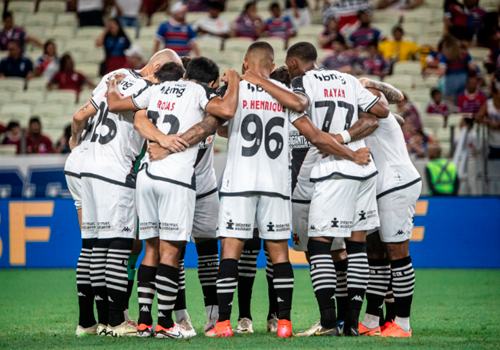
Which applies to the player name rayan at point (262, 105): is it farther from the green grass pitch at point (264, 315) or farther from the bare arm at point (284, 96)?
the green grass pitch at point (264, 315)

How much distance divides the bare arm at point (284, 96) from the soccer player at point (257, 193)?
2.1 inches

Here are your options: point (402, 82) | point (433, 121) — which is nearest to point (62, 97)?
point (402, 82)

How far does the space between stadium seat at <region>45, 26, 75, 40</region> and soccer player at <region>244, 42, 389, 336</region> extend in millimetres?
13220

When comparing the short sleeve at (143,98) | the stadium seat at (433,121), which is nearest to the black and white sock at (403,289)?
the short sleeve at (143,98)

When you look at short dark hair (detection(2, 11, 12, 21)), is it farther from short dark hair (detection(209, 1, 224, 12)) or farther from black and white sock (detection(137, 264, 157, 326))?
black and white sock (detection(137, 264, 157, 326))

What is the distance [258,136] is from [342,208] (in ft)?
2.96

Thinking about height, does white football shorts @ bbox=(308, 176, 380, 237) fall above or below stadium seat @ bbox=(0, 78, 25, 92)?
below

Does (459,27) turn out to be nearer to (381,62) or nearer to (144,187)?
(381,62)

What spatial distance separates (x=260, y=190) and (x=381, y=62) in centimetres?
987

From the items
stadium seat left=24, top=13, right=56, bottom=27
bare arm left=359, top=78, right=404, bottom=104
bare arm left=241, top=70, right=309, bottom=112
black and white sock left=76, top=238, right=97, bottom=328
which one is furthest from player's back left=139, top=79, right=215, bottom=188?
stadium seat left=24, top=13, right=56, bottom=27

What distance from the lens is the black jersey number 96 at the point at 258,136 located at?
17.2 ft

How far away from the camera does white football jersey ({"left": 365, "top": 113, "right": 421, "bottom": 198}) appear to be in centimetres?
565

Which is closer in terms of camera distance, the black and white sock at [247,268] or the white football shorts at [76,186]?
the black and white sock at [247,268]

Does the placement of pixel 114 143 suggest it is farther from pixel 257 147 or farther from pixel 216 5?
pixel 216 5
